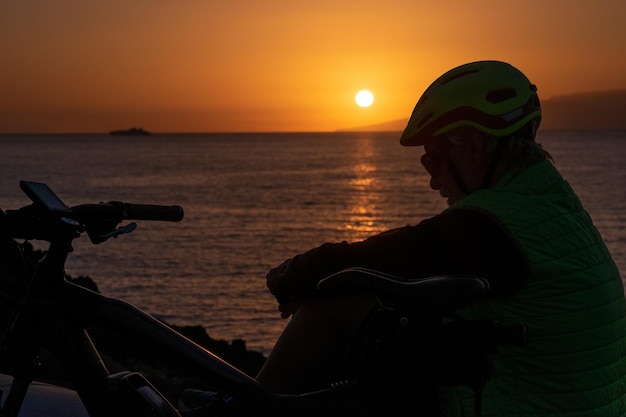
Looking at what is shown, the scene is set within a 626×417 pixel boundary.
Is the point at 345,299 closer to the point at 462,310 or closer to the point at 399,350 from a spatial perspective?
the point at 399,350

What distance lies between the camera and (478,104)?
3498 mm

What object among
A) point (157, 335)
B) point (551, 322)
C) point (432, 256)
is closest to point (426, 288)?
point (432, 256)

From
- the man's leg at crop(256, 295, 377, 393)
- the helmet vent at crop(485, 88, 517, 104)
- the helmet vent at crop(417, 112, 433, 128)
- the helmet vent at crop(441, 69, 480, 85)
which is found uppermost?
the helmet vent at crop(441, 69, 480, 85)

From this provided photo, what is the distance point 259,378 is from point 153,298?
26.1 m

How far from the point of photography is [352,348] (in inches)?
111

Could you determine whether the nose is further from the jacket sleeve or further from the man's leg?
the man's leg

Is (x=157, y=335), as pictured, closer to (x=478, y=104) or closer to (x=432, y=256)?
(x=432, y=256)

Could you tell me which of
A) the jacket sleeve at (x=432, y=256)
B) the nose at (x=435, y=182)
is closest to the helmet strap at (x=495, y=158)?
the nose at (x=435, y=182)

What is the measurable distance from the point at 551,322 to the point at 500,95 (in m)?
0.96

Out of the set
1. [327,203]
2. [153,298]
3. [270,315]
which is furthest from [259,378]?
[327,203]

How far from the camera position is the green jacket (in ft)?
10.0

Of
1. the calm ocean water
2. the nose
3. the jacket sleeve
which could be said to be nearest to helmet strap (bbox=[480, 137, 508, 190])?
the nose

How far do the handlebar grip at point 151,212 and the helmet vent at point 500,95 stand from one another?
1.33 meters

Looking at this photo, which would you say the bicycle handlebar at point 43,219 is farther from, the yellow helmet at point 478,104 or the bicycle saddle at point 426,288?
the yellow helmet at point 478,104
